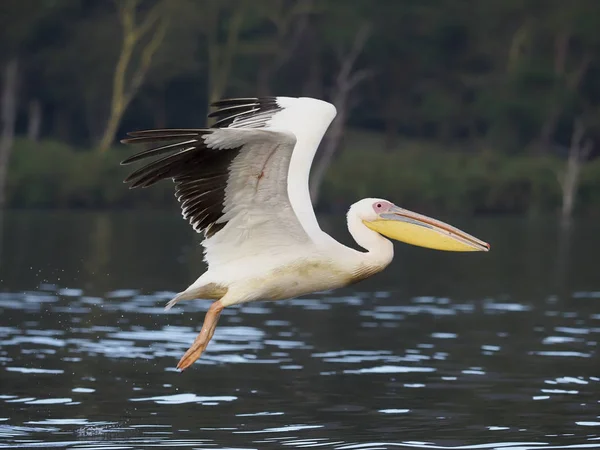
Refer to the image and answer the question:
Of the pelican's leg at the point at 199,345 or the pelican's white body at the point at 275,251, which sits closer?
the pelican's leg at the point at 199,345

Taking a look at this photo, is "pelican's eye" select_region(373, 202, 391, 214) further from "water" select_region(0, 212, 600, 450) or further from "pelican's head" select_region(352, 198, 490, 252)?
"water" select_region(0, 212, 600, 450)

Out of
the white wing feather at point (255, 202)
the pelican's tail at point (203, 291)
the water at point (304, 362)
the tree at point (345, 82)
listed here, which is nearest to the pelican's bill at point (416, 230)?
the white wing feather at point (255, 202)

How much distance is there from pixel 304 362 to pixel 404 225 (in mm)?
2841

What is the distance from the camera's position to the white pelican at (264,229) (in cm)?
884

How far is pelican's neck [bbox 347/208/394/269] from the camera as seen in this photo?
31.5 ft

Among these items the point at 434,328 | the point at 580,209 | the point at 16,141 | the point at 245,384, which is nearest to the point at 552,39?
the point at 580,209

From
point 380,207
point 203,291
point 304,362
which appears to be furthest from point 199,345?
point 304,362

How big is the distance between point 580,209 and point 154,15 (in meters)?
13.6

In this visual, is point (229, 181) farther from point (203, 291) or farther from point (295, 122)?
point (295, 122)

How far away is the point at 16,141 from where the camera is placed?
41625mm

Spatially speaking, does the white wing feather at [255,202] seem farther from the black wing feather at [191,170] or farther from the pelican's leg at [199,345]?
the pelican's leg at [199,345]

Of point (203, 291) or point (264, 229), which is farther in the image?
point (203, 291)

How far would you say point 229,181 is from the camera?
29.8 feet

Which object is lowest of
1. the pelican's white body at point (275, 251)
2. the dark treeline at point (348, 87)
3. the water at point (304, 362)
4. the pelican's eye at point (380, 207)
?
the water at point (304, 362)
